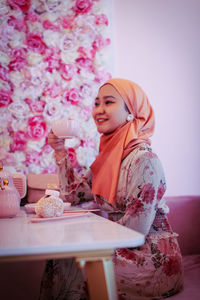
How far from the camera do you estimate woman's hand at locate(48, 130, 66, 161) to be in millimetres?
1678

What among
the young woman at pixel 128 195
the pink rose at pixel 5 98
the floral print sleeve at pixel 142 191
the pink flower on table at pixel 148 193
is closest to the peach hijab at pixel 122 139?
the young woman at pixel 128 195

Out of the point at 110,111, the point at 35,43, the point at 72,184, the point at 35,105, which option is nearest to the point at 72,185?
the point at 72,184

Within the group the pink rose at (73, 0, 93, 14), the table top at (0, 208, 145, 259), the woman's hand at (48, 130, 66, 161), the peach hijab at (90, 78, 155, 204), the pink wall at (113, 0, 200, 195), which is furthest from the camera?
the pink wall at (113, 0, 200, 195)

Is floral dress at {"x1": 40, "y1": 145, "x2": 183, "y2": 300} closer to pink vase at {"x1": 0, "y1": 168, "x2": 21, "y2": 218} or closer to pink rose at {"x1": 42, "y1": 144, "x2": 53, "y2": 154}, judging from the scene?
pink vase at {"x1": 0, "y1": 168, "x2": 21, "y2": 218}

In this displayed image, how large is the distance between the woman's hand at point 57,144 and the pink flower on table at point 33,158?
31cm

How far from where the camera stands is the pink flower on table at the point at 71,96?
204cm

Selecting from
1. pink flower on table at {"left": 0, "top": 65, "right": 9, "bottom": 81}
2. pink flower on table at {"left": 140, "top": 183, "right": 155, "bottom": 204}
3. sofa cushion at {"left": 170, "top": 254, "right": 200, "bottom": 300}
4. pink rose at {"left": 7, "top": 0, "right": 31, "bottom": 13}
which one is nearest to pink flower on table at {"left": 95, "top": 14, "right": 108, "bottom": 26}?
pink rose at {"left": 7, "top": 0, "right": 31, "bottom": 13}

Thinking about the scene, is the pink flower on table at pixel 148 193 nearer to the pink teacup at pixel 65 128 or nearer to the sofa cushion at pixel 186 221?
the pink teacup at pixel 65 128

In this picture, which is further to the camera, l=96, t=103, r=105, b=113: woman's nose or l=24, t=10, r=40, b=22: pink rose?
l=24, t=10, r=40, b=22: pink rose

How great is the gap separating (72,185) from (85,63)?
2.66 feet

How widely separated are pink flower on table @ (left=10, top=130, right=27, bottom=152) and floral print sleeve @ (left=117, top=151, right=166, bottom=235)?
0.84 metres

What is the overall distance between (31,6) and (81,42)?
1.20ft

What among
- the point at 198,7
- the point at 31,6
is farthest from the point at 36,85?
the point at 198,7

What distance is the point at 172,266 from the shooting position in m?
1.23
